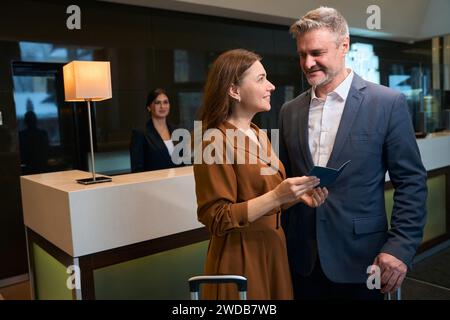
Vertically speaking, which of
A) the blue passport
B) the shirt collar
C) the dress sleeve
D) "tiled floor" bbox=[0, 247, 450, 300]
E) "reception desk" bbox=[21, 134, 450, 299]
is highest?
the shirt collar

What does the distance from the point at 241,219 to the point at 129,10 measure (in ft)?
14.8

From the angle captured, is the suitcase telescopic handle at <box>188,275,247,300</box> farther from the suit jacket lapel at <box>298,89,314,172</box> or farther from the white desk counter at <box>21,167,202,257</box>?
the white desk counter at <box>21,167,202,257</box>

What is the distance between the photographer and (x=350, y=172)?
1.58 meters

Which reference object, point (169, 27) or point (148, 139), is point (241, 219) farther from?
point (169, 27)

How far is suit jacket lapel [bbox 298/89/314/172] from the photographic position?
167cm

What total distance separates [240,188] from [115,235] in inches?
45.0

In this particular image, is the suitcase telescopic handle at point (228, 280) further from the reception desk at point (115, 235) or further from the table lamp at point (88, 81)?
the table lamp at point (88, 81)

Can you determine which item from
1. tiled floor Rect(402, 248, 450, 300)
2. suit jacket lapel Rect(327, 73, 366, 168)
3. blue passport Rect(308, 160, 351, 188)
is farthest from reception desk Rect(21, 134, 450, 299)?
tiled floor Rect(402, 248, 450, 300)

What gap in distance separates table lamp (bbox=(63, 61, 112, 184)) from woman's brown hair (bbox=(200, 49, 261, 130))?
45.2 inches

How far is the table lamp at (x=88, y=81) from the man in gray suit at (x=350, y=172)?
4.54ft

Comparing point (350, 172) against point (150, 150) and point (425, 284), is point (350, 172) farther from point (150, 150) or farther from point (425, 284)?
point (425, 284)

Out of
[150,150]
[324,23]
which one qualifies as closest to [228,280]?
[324,23]

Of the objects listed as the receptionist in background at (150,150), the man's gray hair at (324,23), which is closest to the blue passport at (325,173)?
the man's gray hair at (324,23)
